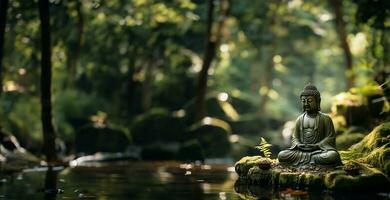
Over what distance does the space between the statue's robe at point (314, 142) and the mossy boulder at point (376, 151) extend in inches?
40.9

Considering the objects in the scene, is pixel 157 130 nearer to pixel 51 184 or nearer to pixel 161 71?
pixel 161 71

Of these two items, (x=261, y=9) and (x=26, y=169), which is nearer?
(x=26, y=169)

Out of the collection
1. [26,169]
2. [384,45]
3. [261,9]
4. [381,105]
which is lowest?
[26,169]

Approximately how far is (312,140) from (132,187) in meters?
4.88

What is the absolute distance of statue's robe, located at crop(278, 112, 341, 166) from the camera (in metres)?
14.7

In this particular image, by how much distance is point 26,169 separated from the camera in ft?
69.8

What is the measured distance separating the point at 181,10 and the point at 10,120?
11.0 metres

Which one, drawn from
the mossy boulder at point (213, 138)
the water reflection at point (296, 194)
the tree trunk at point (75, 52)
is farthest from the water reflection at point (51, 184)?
the mossy boulder at point (213, 138)

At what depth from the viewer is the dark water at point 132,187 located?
41.9 ft

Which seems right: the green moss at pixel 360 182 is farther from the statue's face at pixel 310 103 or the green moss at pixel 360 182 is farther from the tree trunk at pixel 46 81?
the tree trunk at pixel 46 81

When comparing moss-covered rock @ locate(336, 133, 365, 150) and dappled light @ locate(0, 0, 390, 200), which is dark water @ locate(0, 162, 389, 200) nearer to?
dappled light @ locate(0, 0, 390, 200)

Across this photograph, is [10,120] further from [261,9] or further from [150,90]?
[261,9]

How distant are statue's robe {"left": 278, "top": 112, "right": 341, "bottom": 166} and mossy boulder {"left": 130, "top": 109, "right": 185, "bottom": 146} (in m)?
19.6

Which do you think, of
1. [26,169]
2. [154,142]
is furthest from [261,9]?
[26,169]
